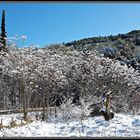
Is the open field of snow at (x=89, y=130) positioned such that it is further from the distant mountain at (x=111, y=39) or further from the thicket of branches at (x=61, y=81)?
the distant mountain at (x=111, y=39)

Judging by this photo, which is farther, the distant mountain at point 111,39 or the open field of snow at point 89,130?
the distant mountain at point 111,39

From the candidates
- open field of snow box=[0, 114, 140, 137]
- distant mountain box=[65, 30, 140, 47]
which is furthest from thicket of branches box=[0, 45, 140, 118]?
distant mountain box=[65, 30, 140, 47]

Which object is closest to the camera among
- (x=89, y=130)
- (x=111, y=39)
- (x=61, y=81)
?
(x=89, y=130)

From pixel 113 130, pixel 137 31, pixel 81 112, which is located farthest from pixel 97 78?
pixel 137 31

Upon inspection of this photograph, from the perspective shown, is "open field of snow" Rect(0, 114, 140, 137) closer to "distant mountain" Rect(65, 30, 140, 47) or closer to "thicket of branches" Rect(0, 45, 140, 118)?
"thicket of branches" Rect(0, 45, 140, 118)

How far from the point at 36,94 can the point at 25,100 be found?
12.0 feet

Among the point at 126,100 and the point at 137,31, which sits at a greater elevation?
the point at 137,31

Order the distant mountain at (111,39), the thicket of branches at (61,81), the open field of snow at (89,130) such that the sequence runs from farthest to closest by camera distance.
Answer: the distant mountain at (111,39) < the thicket of branches at (61,81) < the open field of snow at (89,130)

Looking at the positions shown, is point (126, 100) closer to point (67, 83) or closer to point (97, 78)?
point (97, 78)

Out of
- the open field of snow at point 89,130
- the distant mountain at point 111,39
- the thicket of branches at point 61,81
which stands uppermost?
the distant mountain at point 111,39

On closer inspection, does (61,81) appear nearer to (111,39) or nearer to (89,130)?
(89,130)

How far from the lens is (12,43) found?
92.7 feet

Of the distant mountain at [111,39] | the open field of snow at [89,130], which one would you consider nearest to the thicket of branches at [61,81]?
the open field of snow at [89,130]

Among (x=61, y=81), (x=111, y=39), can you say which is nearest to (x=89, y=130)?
(x=61, y=81)
